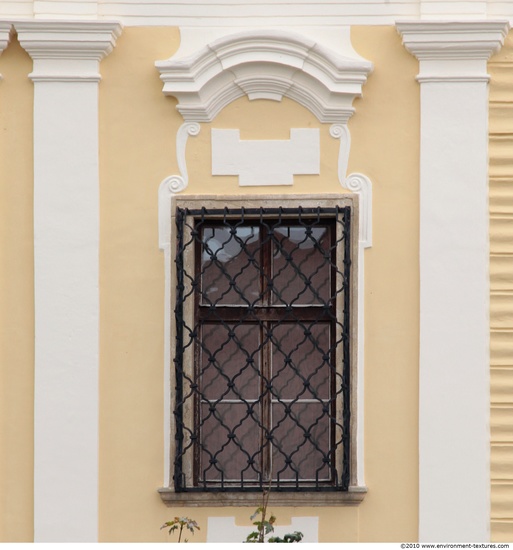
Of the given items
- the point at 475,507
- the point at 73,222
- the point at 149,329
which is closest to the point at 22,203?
the point at 73,222

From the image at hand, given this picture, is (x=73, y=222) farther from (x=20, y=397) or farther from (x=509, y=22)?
(x=509, y=22)

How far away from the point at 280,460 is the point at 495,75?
2.36 m

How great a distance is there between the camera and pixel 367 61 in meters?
7.19

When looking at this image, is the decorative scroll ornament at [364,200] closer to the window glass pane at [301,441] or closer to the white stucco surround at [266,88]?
the white stucco surround at [266,88]

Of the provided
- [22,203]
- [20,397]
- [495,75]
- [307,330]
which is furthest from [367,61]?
[20,397]

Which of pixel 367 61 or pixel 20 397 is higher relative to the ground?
pixel 367 61

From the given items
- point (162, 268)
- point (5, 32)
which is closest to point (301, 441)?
point (162, 268)

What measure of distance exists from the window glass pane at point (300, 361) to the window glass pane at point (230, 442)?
0.69ft

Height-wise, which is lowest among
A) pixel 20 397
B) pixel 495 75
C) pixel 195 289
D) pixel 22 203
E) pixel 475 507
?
pixel 475 507

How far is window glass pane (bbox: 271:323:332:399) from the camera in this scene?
7324 mm

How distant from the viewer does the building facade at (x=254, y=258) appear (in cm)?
715

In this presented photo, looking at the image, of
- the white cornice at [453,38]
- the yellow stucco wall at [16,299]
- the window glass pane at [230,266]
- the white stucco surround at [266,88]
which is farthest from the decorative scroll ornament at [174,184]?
the white cornice at [453,38]

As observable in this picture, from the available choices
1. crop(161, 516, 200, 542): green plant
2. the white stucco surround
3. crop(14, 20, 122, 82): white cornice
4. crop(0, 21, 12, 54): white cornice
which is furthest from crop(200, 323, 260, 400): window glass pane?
crop(0, 21, 12, 54): white cornice

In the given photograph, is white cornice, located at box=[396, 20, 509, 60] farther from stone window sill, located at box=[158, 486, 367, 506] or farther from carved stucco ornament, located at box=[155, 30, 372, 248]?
stone window sill, located at box=[158, 486, 367, 506]
